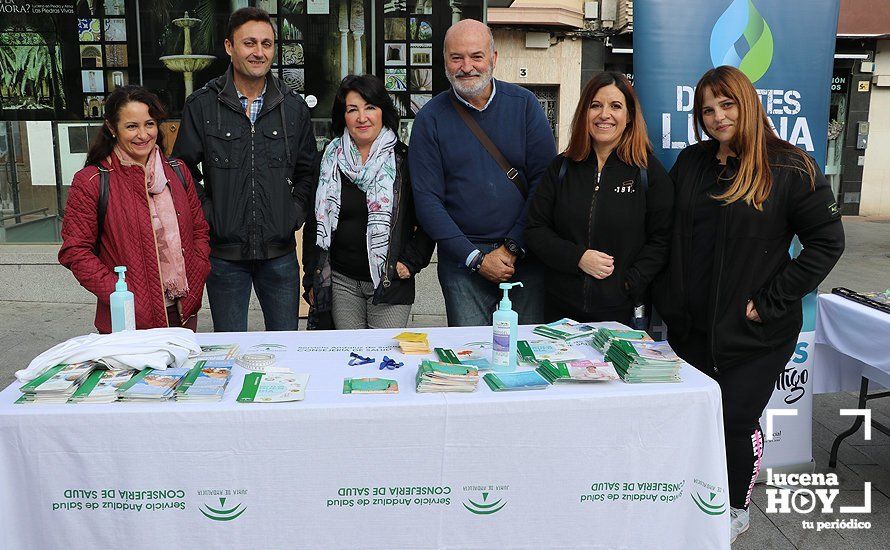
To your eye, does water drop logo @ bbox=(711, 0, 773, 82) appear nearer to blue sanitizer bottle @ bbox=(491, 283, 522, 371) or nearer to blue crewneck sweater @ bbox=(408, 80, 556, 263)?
blue crewneck sweater @ bbox=(408, 80, 556, 263)

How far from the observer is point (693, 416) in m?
2.20

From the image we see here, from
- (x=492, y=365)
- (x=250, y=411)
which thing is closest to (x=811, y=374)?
(x=492, y=365)

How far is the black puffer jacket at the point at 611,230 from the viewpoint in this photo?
2875 mm

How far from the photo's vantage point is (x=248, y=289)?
344cm

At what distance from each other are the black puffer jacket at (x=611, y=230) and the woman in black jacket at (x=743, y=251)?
0.08 metres

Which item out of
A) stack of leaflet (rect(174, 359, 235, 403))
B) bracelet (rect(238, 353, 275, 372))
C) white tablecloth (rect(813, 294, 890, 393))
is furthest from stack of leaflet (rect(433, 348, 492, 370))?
white tablecloth (rect(813, 294, 890, 393))

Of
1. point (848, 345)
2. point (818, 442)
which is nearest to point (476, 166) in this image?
point (848, 345)

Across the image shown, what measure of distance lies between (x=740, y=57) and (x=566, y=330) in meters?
1.59

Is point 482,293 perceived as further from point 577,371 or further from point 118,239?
point 118,239

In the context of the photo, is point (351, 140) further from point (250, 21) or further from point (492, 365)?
point (492, 365)

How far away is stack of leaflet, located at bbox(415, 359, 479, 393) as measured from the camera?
2164 millimetres

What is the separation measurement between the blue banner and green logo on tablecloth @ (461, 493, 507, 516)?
1.99 metres

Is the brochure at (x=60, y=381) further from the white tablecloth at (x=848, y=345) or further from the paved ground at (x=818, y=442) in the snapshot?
the white tablecloth at (x=848, y=345)

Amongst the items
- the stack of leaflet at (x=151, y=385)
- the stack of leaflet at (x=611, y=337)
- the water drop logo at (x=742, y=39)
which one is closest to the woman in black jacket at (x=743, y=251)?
the stack of leaflet at (x=611, y=337)
